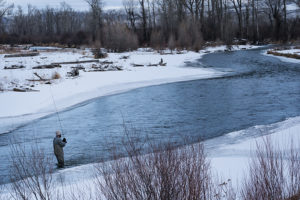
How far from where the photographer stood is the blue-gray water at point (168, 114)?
38.6 feet

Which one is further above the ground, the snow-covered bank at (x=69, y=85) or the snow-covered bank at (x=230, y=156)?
the snow-covered bank at (x=69, y=85)

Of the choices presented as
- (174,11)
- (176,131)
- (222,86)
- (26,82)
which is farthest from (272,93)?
(174,11)

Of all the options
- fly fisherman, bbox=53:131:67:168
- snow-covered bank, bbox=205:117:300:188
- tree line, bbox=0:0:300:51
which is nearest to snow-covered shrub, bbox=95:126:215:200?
snow-covered bank, bbox=205:117:300:188

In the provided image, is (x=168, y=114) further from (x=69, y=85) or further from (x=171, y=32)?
(x=171, y=32)

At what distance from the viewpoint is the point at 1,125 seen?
14852 millimetres

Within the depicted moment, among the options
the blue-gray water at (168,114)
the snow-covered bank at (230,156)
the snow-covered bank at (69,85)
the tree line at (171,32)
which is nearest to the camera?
the snow-covered bank at (230,156)

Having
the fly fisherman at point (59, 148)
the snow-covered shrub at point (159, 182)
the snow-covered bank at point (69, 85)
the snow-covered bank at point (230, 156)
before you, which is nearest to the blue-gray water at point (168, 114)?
the fly fisherman at point (59, 148)

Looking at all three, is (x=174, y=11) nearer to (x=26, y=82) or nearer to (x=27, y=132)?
(x=26, y=82)

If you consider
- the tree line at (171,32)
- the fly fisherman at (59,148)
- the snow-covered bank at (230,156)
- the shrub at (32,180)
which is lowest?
the snow-covered bank at (230,156)

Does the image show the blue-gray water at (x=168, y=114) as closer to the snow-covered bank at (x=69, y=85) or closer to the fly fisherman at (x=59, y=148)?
the fly fisherman at (x=59, y=148)

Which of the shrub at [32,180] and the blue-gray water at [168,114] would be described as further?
the blue-gray water at [168,114]

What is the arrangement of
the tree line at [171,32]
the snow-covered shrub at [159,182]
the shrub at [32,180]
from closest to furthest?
the snow-covered shrub at [159,182] → the shrub at [32,180] → the tree line at [171,32]

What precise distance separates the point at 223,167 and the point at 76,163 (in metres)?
4.18

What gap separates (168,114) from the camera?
15531 millimetres
